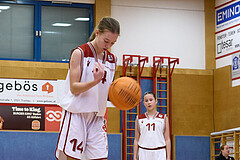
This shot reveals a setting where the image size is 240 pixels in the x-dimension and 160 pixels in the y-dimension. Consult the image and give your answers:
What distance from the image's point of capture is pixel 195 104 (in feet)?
44.0

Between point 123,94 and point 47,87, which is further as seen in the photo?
point 47,87

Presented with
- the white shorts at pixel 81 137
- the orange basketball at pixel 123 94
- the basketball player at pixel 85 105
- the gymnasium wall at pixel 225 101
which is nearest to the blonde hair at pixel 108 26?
the basketball player at pixel 85 105

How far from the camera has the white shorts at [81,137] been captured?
4.28 m

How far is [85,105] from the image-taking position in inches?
169

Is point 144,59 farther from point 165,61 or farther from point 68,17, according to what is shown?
point 68,17

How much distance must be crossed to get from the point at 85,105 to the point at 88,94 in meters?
0.11

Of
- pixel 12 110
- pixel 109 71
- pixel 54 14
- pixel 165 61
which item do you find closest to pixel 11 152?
pixel 12 110

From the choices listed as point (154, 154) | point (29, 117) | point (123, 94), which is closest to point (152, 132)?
point (154, 154)

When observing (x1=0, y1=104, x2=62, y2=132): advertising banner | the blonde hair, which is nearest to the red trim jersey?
the blonde hair

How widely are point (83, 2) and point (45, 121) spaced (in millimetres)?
3607

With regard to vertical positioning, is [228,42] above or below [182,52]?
above

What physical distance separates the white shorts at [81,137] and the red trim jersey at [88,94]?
8cm

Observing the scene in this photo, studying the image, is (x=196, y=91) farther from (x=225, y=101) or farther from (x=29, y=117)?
(x=29, y=117)

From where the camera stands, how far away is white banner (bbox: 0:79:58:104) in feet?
39.7
